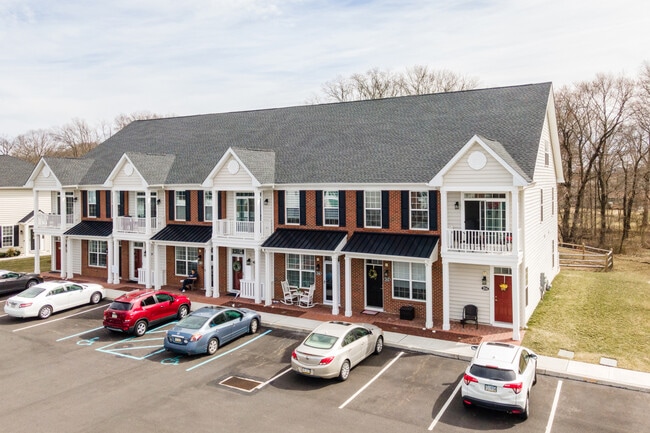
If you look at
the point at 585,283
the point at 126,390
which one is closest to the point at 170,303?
the point at 126,390

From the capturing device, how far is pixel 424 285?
20.6 meters

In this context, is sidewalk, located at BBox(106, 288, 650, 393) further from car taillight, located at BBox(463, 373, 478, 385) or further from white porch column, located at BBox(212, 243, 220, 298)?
car taillight, located at BBox(463, 373, 478, 385)

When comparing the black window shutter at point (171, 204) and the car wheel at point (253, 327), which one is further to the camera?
the black window shutter at point (171, 204)

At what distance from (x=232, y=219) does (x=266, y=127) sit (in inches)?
285

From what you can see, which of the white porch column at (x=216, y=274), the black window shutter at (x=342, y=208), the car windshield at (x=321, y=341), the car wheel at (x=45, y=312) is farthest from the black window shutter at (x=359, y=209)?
the car wheel at (x=45, y=312)

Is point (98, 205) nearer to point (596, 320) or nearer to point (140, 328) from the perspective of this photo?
point (140, 328)

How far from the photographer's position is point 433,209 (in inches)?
803

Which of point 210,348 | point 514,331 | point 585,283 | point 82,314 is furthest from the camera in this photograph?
point 585,283

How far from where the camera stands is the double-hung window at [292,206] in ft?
78.7

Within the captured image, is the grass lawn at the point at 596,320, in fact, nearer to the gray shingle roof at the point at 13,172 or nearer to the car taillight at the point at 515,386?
the car taillight at the point at 515,386

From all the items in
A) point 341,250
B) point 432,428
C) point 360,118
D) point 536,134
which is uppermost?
point 360,118

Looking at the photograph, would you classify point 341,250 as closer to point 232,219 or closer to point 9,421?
point 232,219

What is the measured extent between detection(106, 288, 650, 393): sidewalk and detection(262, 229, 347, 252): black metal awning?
3.07 m

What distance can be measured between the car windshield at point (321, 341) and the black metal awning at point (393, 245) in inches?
244
